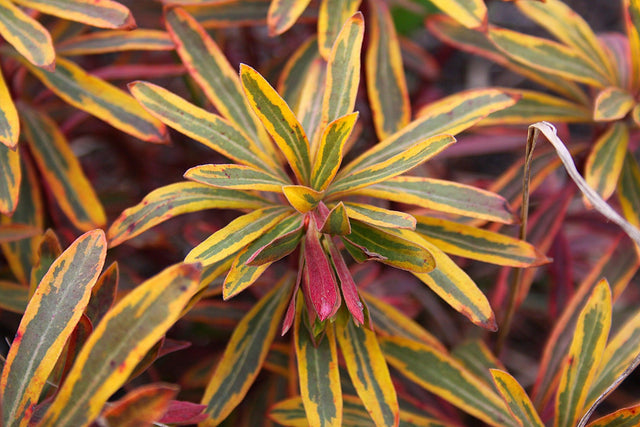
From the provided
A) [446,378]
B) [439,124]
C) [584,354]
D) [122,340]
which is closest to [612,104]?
[439,124]

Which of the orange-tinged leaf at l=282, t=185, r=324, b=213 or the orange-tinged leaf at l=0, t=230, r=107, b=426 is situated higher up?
the orange-tinged leaf at l=282, t=185, r=324, b=213

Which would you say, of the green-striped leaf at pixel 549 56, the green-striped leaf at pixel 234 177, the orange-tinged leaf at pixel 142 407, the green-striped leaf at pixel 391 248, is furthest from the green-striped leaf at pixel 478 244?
the orange-tinged leaf at pixel 142 407

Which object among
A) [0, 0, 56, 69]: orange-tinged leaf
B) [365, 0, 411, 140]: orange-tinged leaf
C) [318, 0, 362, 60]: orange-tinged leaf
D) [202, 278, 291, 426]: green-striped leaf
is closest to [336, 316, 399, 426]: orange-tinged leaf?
[202, 278, 291, 426]: green-striped leaf

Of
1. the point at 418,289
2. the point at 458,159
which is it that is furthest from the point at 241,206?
the point at 458,159

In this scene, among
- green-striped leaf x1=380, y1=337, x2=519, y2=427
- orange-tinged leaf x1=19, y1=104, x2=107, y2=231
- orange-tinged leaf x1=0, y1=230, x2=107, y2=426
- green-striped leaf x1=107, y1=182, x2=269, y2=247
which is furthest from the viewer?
orange-tinged leaf x1=19, y1=104, x2=107, y2=231

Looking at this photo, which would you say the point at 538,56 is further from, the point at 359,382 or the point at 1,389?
the point at 1,389

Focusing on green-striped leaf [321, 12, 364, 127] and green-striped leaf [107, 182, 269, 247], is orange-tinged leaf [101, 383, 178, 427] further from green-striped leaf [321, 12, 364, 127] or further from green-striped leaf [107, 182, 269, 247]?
green-striped leaf [321, 12, 364, 127]
